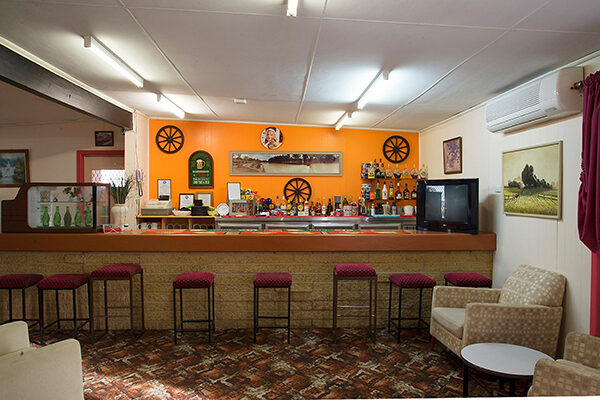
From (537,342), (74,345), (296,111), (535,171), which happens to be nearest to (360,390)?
(537,342)

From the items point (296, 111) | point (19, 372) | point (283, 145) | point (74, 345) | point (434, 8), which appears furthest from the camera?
point (283, 145)

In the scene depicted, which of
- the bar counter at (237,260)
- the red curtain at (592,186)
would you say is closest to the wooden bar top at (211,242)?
the bar counter at (237,260)

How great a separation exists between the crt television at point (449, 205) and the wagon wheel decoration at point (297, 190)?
102 inches

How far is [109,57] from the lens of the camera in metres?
3.48

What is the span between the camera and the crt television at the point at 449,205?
4484mm

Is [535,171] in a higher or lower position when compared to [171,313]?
higher

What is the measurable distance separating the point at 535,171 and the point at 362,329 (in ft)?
8.71

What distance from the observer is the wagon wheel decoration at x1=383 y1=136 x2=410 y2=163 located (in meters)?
7.36

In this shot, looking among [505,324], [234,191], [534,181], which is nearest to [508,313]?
[505,324]

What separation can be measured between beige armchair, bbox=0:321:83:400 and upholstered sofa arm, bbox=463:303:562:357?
2.93 metres

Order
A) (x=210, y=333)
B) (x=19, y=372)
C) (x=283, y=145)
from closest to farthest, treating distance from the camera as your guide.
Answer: (x=19, y=372) < (x=210, y=333) < (x=283, y=145)

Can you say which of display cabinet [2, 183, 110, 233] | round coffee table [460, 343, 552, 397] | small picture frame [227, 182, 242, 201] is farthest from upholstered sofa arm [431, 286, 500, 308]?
A: small picture frame [227, 182, 242, 201]

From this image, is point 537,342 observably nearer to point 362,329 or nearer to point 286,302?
point 362,329

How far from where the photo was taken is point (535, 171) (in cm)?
393
